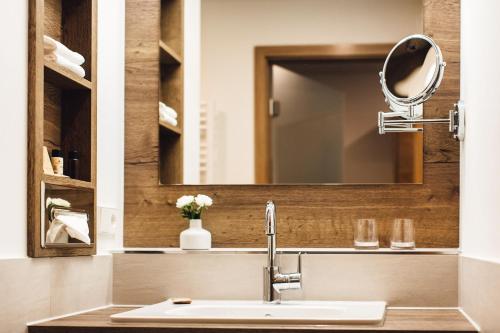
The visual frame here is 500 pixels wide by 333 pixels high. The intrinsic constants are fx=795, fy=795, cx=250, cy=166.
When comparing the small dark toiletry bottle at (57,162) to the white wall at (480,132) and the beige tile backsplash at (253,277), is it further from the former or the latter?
the white wall at (480,132)

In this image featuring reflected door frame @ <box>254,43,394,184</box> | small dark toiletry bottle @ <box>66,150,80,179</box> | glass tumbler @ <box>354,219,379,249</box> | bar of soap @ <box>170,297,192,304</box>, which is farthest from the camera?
reflected door frame @ <box>254,43,394,184</box>

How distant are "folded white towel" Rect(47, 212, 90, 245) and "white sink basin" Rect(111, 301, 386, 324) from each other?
230mm

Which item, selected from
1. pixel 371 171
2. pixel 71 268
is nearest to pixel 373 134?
pixel 371 171

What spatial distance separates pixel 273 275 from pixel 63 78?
0.75 metres

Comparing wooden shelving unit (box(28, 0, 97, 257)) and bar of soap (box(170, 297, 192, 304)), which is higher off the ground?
wooden shelving unit (box(28, 0, 97, 257))

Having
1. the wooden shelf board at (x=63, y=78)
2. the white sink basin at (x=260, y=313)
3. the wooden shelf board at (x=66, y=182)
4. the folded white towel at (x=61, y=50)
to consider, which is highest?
the folded white towel at (x=61, y=50)

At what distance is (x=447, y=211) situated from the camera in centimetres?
231

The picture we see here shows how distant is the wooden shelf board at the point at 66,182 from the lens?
1.85 metres

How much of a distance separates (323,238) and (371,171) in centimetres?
24

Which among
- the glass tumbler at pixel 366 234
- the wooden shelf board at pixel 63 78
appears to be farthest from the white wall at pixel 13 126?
the glass tumbler at pixel 366 234

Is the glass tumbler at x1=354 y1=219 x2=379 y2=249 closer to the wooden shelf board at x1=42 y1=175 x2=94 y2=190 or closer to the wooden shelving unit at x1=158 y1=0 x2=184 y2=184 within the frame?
the wooden shelving unit at x1=158 y1=0 x2=184 y2=184

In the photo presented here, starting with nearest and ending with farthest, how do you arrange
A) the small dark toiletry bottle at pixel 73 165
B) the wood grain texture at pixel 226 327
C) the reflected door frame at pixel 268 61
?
the wood grain texture at pixel 226 327
the small dark toiletry bottle at pixel 73 165
the reflected door frame at pixel 268 61

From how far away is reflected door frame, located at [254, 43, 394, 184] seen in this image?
7.75 feet

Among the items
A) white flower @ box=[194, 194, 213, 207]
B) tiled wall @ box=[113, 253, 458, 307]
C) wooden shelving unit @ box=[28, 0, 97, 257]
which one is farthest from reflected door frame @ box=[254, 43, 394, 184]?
wooden shelving unit @ box=[28, 0, 97, 257]
